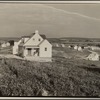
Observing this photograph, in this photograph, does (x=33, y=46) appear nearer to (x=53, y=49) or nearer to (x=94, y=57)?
(x=53, y=49)

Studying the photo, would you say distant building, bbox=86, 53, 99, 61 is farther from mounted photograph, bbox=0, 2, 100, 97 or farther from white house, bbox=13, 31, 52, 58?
white house, bbox=13, 31, 52, 58

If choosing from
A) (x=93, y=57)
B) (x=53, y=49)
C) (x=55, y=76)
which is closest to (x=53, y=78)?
(x=55, y=76)

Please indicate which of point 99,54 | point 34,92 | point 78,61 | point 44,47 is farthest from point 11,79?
point 99,54

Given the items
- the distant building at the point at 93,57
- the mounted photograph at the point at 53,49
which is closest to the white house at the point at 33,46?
the mounted photograph at the point at 53,49

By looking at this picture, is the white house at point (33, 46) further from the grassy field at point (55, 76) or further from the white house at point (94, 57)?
the white house at point (94, 57)

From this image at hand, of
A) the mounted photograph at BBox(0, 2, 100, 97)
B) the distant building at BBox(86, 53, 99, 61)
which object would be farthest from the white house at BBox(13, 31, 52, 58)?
the distant building at BBox(86, 53, 99, 61)

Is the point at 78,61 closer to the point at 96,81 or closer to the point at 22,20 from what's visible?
the point at 96,81
